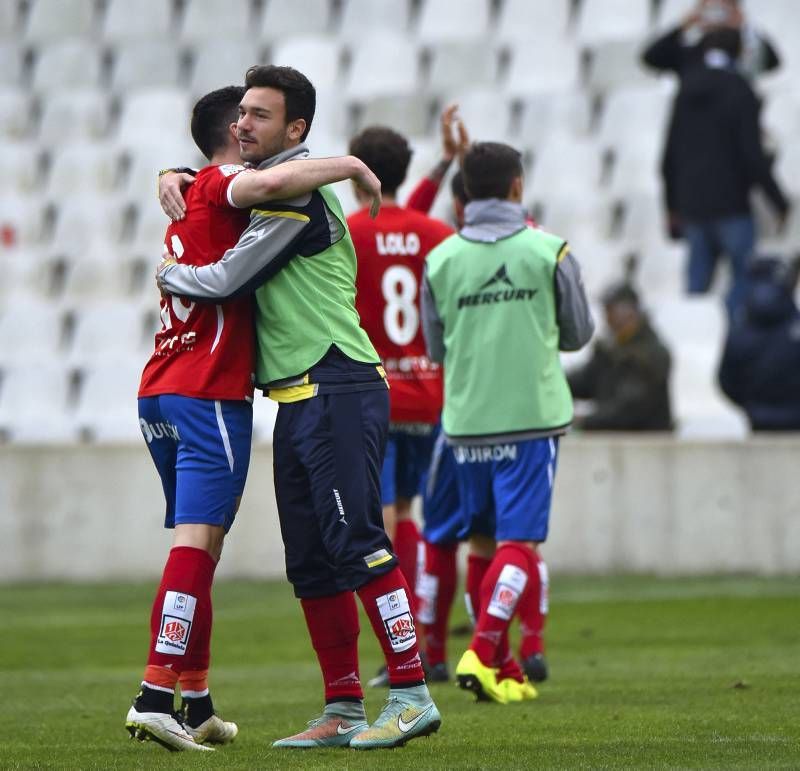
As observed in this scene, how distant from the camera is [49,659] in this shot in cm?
883

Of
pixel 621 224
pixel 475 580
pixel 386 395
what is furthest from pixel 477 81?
pixel 386 395

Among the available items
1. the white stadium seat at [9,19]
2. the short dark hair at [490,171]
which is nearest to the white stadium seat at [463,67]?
the white stadium seat at [9,19]

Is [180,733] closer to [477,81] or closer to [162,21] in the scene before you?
[477,81]

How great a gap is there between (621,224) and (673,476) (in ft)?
12.6

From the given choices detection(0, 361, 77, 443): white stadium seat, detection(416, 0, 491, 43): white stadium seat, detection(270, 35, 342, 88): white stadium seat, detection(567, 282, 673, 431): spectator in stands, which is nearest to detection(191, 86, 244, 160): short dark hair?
detection(567, 282, 673, 431): spectator in stands

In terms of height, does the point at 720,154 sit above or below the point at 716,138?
below

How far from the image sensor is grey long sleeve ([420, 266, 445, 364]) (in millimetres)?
6887

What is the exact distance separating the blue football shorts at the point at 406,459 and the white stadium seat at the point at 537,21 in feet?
31.6

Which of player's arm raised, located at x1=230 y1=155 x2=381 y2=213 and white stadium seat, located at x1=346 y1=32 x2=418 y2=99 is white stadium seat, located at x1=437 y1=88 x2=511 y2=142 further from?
player's arm raised, located at x1=230 y1=155 x2=381 y2=213

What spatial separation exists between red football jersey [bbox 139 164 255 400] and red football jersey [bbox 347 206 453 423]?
83.9 inches

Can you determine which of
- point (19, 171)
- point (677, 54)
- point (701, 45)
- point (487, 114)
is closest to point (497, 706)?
point (701, 45)

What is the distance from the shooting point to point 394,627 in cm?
507

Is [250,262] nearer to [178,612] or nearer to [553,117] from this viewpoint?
[178,612]

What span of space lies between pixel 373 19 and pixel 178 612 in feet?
43.3
